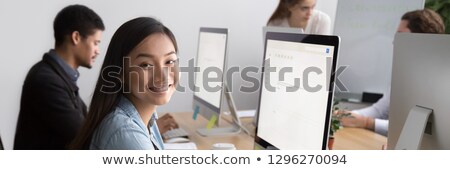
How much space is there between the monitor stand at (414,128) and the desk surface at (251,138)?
512 millimetres

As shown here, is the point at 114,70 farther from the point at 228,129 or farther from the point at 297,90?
the point at 228,129

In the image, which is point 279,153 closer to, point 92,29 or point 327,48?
point 327,48

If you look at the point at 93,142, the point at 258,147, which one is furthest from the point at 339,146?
the point at 93,142

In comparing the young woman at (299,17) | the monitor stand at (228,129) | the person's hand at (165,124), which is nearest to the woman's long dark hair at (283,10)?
the young woman at (299,17)

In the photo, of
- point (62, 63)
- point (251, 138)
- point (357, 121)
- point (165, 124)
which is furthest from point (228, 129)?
point (62, 63)

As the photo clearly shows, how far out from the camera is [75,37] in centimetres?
138

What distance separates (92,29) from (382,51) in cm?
194

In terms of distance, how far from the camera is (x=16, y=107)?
6.16 feet

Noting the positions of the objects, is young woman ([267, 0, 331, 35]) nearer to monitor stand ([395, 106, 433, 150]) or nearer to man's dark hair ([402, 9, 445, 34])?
man's dark hair ([402, 9, 445, 34])

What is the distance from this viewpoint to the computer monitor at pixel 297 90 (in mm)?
915

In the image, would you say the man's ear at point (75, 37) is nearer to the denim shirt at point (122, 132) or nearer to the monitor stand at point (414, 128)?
the denim shirt at point (122, 132)

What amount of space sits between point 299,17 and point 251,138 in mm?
937

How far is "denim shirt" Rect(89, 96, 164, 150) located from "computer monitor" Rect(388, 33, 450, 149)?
2.04 ft

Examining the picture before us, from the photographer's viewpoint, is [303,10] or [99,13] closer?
[99,13]
